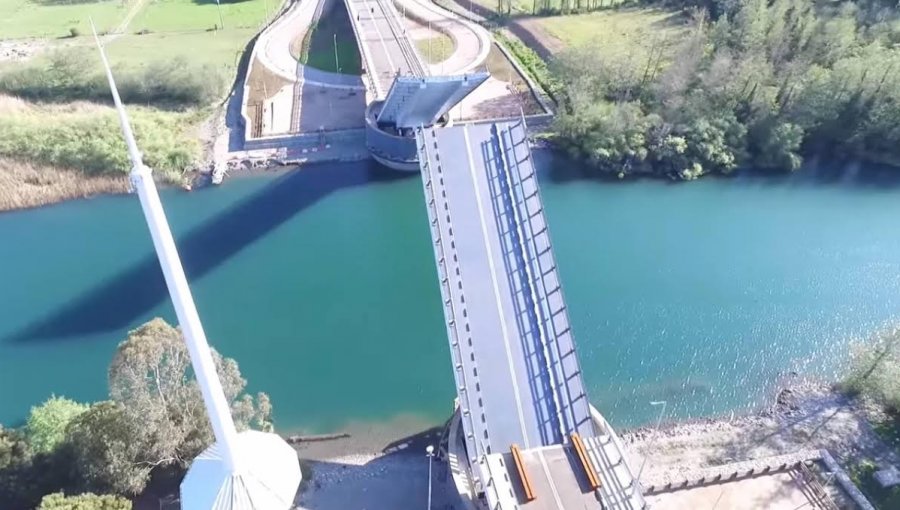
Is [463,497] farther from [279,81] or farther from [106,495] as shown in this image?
[279,81]

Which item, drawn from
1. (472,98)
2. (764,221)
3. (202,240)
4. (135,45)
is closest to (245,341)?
(202,240)

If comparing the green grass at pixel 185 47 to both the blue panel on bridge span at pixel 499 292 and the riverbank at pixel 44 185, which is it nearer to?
the riverbank at pixel 44 185

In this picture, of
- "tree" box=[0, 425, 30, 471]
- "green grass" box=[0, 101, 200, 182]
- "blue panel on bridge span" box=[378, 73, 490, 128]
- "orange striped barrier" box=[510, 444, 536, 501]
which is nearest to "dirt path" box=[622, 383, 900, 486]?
"orange striped barrier" box=[510, 444, 536, 501]

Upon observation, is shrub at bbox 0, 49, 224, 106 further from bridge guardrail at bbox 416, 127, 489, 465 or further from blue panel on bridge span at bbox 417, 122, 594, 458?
blue panel on bridge span at bbox 417, 122, 594, 458

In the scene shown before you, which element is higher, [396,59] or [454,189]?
[396,59]

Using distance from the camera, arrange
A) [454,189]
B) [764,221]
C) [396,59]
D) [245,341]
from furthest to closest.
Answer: [396,59], [764,221], [245,341], [454,189]

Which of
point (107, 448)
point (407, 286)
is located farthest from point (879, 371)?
point (107, 448)
